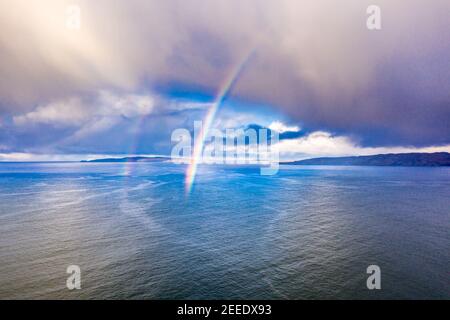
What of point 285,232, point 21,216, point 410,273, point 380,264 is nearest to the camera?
point 410,273

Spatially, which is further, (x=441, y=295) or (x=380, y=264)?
(x=380, y=264)

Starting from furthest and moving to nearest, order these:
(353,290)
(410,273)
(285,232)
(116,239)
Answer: (285,232)
(116,239)
(410,273)
(353,290)

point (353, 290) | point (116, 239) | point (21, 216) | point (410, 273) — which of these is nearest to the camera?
point (353, 290)

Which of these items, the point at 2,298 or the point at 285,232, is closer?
the point at 2,298
